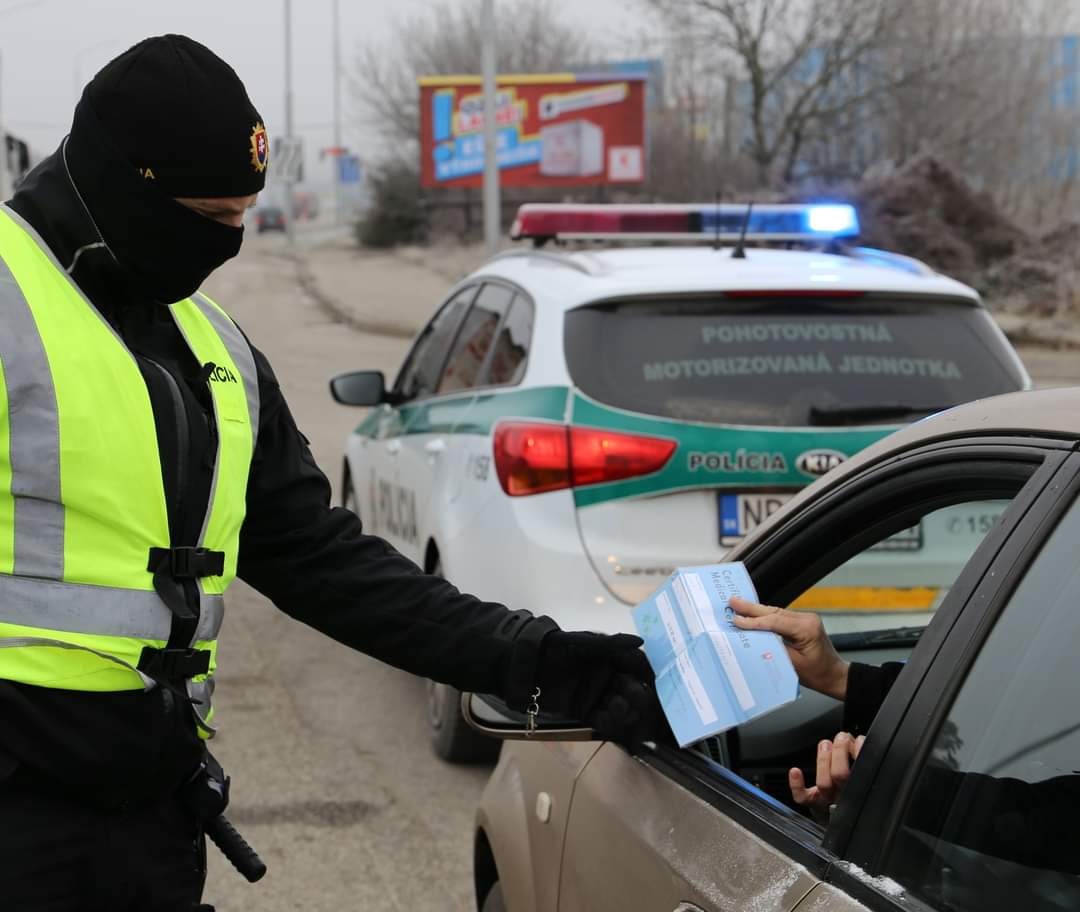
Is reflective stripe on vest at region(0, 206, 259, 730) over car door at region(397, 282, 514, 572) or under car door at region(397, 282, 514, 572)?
over

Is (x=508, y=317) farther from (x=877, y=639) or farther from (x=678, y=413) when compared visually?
(x=877, y=639)

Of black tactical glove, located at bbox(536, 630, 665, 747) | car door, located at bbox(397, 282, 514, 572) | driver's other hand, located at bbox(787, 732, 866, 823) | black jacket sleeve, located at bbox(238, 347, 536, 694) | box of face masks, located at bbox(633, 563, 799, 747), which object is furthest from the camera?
car door, located at bbox(397, 282, 514, 572)

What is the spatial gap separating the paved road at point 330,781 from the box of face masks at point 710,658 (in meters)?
0.52

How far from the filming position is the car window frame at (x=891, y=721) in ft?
5.47

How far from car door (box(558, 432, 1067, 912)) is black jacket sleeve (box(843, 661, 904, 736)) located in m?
0.16

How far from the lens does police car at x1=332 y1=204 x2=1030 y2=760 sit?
428 cm

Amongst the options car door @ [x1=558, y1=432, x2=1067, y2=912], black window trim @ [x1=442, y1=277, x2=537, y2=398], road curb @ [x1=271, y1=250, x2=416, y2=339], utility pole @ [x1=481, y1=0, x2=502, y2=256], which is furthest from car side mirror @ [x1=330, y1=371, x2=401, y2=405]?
road curb @ [x1=271, y1=250, x2=416, y2=339]

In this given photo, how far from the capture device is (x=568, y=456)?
4352 millimetres

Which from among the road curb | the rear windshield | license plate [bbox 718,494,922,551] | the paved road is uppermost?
the rear windshield

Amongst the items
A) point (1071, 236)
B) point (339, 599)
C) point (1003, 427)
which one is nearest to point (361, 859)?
Answer: point (339, 599)

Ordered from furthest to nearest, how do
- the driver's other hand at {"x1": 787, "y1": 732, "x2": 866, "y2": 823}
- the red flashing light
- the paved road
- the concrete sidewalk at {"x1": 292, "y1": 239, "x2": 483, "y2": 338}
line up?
the concrete sidewalk at {"x1": 292, "y1": 239, "x2": 483, "y2": 338}, the red flashing light, the paved road, the driver's other hand at {"x1": 787, "y1": 732, "x2": 866, "y2": 823}

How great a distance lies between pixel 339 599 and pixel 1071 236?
2087cm

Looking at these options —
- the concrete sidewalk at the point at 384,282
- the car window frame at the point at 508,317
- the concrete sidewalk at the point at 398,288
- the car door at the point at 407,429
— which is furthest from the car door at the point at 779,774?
the concrete sidewalk at the point at 384,282

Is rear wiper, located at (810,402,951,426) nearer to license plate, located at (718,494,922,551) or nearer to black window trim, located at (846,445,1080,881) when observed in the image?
license plate, located at (718,494,922,551)
